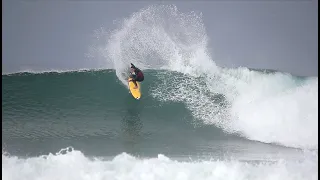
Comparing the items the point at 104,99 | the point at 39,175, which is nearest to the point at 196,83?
the point at 104,99

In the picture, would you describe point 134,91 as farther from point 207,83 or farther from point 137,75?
point 207,83

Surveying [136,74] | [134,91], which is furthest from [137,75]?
[134,91]

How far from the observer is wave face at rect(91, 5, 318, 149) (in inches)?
274

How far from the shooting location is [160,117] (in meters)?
7.00

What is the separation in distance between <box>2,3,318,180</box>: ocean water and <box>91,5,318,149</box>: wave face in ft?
0.08

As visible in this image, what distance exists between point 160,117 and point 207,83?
1642 mm

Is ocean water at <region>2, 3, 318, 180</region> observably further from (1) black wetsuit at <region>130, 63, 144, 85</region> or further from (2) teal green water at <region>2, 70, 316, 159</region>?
(1) black wetsuit at <region>130, 63, 144, 85</region>

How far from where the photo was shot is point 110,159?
17.0ft

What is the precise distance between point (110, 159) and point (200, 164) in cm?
149

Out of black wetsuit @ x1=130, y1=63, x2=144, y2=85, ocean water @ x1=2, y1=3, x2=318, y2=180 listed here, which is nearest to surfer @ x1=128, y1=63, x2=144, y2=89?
black wetsuit @ x1=130, y1=63, x2=144, y2=85

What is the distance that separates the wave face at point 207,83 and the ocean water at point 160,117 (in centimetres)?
2

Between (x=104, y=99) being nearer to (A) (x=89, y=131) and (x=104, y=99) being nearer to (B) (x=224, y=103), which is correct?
(A) (x=89, y=131)

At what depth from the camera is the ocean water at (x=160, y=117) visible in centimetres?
479

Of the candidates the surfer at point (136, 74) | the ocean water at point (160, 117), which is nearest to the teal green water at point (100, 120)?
the ocean water at point (160, 117)
